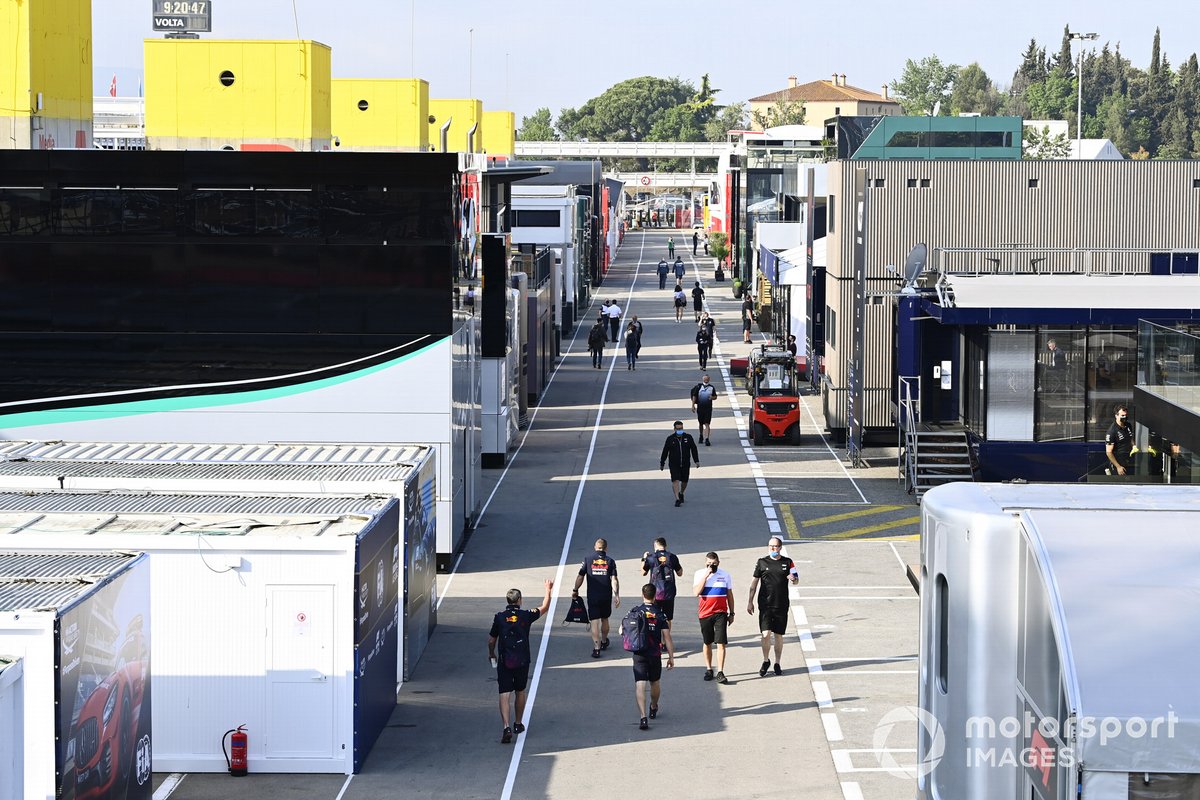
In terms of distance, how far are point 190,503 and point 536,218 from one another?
4454 centimetres

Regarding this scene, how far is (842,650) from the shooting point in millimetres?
19562

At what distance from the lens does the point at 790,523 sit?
2733 cm

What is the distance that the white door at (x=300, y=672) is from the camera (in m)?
15.0

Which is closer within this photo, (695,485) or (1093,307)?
(1093,307)

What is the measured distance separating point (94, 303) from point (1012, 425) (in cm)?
1604

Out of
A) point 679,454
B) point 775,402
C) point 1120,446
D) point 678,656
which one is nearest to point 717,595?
point 678,656

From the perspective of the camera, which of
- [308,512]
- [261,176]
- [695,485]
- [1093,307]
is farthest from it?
[695,485]

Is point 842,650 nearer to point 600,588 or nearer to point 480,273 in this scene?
point 600,588

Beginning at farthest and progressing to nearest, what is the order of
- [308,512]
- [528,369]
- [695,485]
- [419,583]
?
1. [528,369]
2. [695,485]
3. [419,583]
4. [308,512]

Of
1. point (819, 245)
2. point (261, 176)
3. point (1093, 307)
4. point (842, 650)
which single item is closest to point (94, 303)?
point (261, 176)

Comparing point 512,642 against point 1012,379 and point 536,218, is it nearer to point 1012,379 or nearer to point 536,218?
point 1012,379

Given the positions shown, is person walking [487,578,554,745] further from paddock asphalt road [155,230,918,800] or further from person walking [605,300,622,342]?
person walking [605,300,622,342]

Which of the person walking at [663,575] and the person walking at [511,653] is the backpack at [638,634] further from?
the person walking at [663,575]

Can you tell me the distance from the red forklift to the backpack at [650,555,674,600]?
17278 millimetres
